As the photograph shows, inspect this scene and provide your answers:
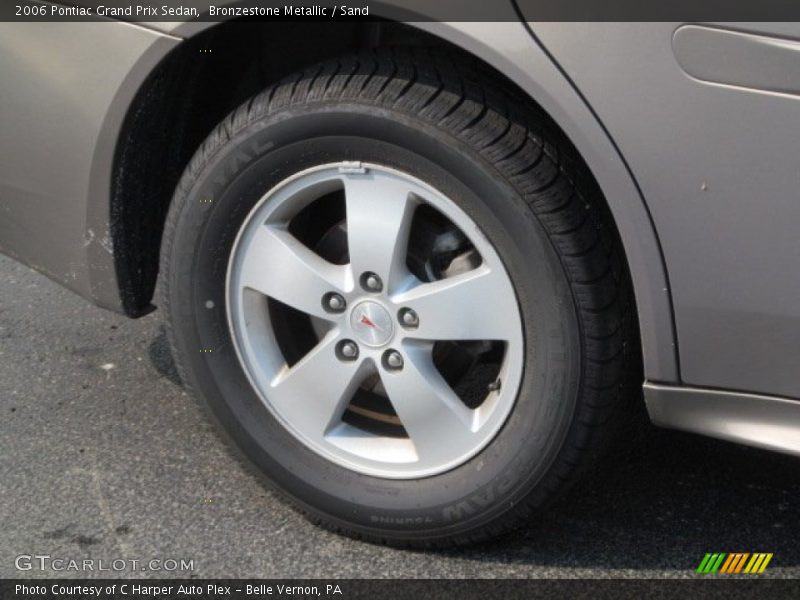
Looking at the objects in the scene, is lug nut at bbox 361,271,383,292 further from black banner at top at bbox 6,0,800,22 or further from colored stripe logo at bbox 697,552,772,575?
colored stripe logo at bbox 697,552,772,575

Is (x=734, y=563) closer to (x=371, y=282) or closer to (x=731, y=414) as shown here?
(x=731, y=414)

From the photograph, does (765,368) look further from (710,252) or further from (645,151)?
(645,151)

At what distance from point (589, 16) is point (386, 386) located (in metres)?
0.83

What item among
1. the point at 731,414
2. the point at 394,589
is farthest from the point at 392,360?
the point at 731,414

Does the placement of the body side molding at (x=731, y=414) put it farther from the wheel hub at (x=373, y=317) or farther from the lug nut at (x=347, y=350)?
the lug nut at (x=347, y=350)

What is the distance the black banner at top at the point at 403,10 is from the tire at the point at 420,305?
0.16m

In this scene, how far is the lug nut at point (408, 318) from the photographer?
236 cm

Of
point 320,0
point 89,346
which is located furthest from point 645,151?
point 89,346

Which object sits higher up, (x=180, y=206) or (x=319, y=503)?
(x=180, y=206)

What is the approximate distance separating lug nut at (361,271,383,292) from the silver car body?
1.62ft

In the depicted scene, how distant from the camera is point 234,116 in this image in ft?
7.92

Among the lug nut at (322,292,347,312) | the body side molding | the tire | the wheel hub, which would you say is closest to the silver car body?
the body side molding

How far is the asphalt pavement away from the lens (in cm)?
248

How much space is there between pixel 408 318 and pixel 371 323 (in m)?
0.08
